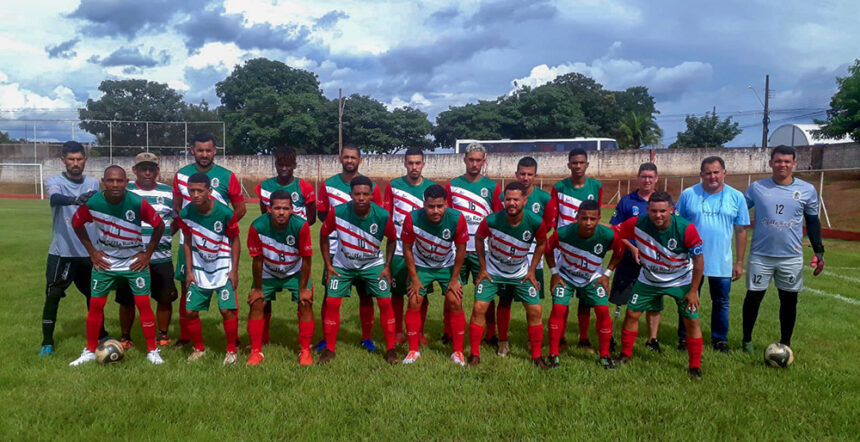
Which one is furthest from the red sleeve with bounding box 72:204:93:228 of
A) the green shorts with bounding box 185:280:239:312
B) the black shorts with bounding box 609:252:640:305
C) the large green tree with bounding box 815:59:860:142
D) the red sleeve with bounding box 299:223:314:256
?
the large green tree with bounding box 815:59:860:142

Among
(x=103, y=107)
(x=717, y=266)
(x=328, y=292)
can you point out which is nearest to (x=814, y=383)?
(x=717, y=266)

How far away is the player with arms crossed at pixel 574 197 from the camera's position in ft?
18.5

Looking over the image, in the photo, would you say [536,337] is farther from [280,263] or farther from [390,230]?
[280,263]

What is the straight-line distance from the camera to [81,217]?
16.6ft

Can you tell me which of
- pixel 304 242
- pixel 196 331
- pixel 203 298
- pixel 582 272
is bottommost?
pixel 196 331

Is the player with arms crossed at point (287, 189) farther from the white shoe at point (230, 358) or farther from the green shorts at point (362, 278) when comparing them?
the green shorts at point (362, 278)

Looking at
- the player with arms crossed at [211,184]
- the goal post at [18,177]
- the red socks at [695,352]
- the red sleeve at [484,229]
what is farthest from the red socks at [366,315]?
the goal post at [18,177]

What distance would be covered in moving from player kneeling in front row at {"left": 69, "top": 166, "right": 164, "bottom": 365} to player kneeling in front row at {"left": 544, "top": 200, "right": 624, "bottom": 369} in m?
3.78

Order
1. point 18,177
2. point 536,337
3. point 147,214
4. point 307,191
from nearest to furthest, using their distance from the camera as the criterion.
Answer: point 147,214 < point 536,337 < point 307,191 < point 18,177

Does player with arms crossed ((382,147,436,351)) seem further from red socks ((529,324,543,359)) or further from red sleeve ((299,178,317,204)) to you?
red socks ((529,324,543,359))

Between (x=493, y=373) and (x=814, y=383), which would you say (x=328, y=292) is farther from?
(x=814, y=383)

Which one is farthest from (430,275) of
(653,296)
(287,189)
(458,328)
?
(653,296)

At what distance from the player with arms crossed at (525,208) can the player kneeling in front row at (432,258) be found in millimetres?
530

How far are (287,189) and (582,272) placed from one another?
3.13 metres
